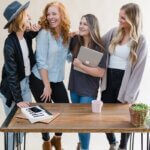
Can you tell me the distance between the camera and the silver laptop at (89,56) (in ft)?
7.21

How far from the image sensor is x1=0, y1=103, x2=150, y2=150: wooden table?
5.66 ft

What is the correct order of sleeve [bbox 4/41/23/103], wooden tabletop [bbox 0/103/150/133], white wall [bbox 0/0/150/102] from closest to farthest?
wooden tabletop [bbox 0/103/150/133], sleeve [bbox 4/41/23/103], white wall [bbox 0/0/150/102]

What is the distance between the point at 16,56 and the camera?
216 cm

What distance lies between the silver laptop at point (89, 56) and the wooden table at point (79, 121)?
32 centimetres

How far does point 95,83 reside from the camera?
93.6 inches

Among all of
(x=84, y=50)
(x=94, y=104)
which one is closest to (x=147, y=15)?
(x=84, y=50)

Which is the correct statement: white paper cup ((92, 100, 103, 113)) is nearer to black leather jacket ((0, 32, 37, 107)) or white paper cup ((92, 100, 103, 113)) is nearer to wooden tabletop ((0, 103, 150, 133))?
wooden tabletop ((0, 103, 150, 133))

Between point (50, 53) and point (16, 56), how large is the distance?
10.3 inches

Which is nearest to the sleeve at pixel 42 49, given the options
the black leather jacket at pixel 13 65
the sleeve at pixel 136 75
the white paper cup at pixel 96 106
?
the black leather jacket at pixel 13 65

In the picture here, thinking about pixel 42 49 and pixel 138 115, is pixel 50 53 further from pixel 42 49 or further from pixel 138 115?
Result: pixel 138 115

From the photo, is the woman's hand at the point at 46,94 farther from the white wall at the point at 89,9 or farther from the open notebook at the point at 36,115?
the white wall at the point at 89,9

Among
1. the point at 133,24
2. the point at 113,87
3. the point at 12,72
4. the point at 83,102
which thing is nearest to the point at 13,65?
the point at 12,72

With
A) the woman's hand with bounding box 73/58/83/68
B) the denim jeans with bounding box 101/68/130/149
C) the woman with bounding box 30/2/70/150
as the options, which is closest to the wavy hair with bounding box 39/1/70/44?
A: the woman with bounding box 30/2/70/150

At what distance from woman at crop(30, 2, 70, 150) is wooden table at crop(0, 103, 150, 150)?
27 centimetres
